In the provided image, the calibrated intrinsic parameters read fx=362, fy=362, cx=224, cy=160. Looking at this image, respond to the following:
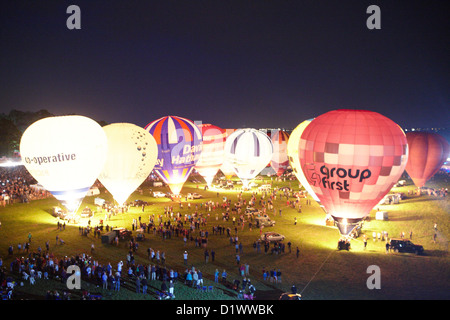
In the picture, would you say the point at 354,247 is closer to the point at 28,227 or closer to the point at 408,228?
the point at 408,228

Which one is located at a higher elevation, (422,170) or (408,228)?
(422,170)

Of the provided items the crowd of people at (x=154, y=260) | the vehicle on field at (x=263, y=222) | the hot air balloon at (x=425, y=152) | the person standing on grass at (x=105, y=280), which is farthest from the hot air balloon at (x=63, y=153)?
the hot air balloon at (x=425, y=152)

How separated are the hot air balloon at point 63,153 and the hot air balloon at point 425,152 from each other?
2543cm

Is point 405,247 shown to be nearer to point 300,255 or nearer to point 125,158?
point 300,255

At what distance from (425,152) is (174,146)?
20571 mm

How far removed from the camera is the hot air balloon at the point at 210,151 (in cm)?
3338

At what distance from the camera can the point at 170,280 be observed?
528 inches

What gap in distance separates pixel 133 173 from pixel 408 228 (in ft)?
55.1

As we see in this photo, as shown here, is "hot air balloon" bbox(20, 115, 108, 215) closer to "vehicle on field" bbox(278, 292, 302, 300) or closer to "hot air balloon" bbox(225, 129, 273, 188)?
"vehicle on field" bbox(278, 292, 302, 300)

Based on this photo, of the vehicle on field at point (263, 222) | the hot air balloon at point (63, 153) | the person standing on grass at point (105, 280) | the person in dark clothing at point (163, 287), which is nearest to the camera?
the person in dark clothing at point (163, 287)

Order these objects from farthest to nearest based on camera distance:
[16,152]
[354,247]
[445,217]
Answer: [16,152]
[445,217]
[354,247]

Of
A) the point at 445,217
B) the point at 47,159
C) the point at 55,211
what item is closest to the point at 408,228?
the point at 445,217

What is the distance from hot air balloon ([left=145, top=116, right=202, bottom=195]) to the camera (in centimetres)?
2591

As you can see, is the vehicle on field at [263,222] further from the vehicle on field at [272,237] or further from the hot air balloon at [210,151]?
the hot air balloon at [210,151]
